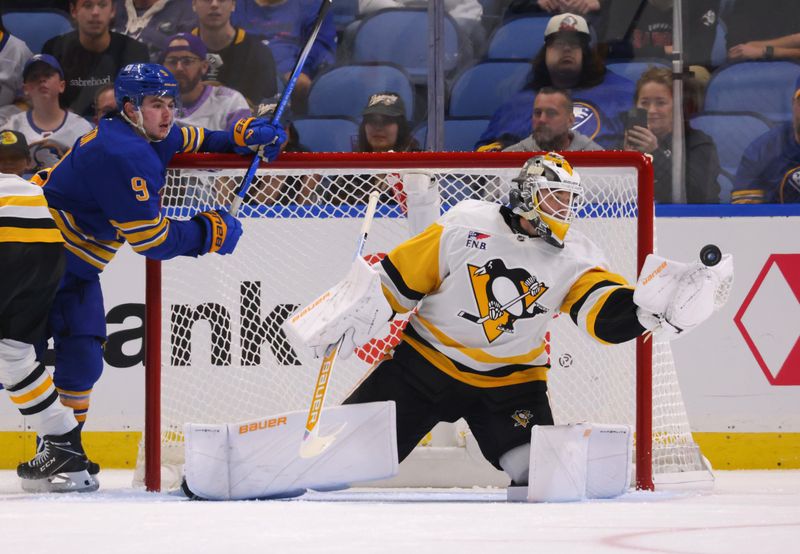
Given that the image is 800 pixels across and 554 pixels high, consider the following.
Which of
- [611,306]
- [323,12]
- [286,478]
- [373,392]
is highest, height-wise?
[323,12]

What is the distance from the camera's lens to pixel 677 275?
290 cm

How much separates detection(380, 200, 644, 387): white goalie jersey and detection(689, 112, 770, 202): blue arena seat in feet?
4.52

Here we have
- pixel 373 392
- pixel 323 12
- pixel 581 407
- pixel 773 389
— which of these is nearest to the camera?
pixel 373 392

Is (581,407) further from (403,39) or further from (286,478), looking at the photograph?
(403,39)

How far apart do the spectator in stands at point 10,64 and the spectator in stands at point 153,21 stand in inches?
15.0

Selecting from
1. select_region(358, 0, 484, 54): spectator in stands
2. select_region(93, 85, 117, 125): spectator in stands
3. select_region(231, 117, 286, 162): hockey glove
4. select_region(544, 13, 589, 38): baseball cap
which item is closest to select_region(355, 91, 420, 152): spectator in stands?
select_region(358, 0, 484, 54): spectator in stands

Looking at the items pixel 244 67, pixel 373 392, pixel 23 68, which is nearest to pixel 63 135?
pixel 23 68

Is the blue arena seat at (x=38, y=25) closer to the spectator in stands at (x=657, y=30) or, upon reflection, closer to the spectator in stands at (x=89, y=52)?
the spectator in stands at (x=89, y=52)

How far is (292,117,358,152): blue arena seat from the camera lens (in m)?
4.54

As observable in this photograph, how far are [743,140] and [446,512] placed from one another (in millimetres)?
2471

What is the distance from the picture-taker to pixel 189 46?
459cm

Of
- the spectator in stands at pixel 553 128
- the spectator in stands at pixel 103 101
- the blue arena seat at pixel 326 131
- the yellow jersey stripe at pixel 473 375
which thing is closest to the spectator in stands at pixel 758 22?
the spectator in stands at pixel 553 128

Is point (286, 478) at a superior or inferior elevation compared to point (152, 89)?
inferior

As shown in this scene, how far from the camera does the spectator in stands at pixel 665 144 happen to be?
4.29 meters
